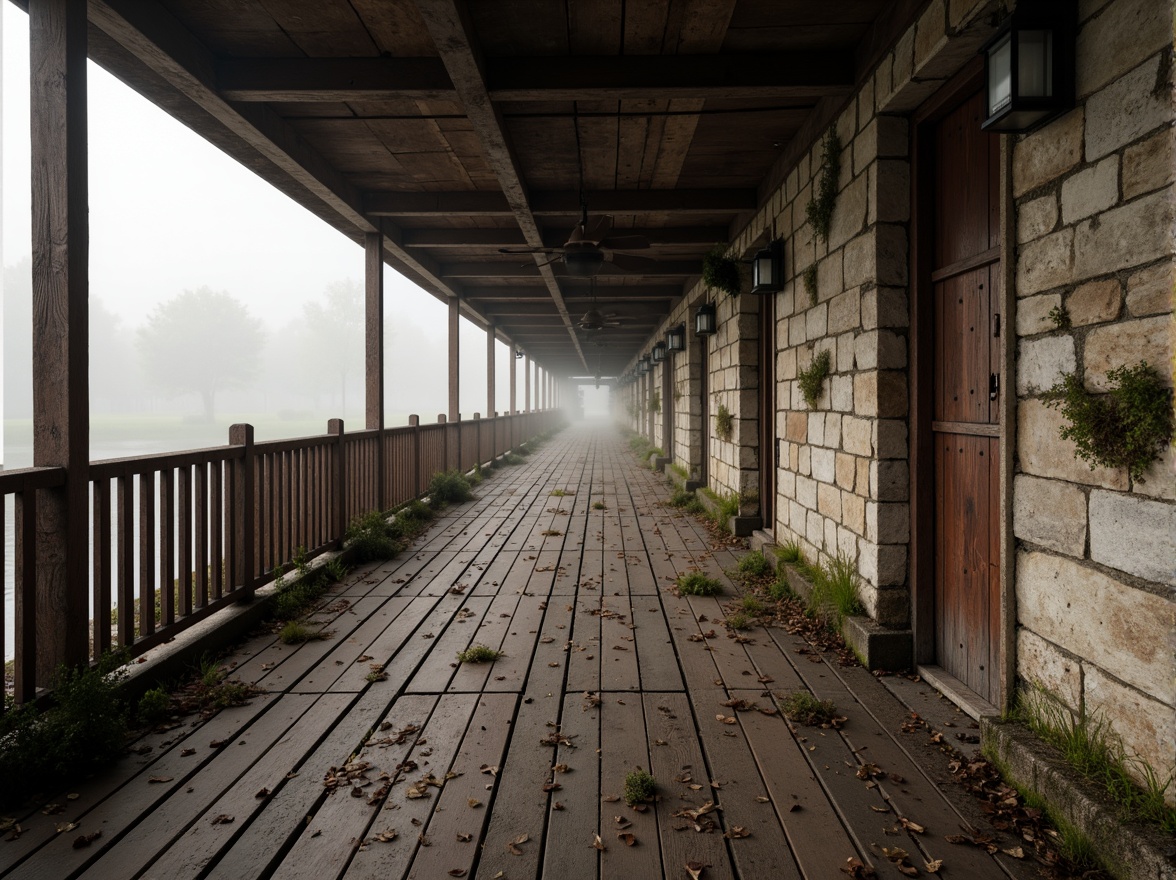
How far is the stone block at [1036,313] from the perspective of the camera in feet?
6.59

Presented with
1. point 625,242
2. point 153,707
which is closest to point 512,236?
point 625,242

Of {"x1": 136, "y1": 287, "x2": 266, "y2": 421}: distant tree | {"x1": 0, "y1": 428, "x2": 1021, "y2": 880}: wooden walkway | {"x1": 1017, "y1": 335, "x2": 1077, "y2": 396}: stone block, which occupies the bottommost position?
{"x1": 0, "y1": 428, "x2": 1021, "y2": 880}: wooden walkway

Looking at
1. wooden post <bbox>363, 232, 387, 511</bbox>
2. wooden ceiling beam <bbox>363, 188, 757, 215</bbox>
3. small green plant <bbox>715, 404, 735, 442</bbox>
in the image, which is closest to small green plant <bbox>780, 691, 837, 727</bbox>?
small green plant <bbox>715, 404, 735, 442</bbox>

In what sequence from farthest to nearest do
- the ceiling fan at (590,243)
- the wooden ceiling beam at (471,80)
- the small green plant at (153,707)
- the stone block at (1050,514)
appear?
the ceiling fan at (590,243) → the wooden ceiling beam at (471,80) → the small green plant at (153,707) → the stone block at (1050,514)

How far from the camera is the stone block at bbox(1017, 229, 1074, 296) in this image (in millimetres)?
1949

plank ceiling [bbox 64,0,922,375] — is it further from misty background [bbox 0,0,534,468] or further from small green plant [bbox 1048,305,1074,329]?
small green plant [bbox 1048,305,1074,329]

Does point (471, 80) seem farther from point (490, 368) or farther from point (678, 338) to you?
point (490, 368)

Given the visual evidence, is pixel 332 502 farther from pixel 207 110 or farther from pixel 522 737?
pixel 522 737

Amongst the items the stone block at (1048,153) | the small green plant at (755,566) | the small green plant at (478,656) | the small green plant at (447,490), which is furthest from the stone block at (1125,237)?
the small green plant at (447,490)

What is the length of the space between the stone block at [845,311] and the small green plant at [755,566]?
5.67 ft

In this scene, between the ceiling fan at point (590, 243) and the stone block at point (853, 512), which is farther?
the ceiling fan at point (590, 243)

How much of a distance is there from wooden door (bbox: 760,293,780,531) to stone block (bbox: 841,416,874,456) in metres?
2.04

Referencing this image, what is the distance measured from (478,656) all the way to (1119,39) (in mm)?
3104

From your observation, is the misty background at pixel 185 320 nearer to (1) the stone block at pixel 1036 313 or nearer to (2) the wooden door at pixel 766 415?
(1) the stone block at pixel 1036 313
